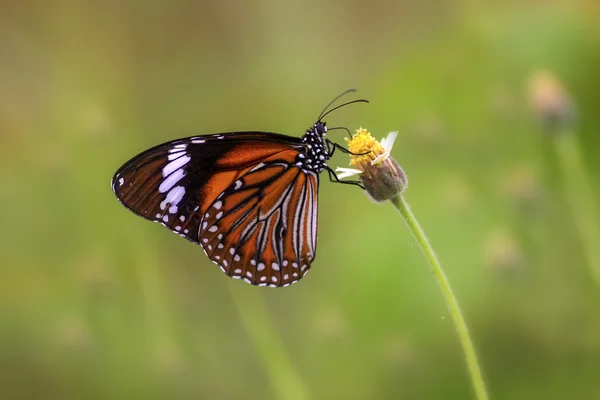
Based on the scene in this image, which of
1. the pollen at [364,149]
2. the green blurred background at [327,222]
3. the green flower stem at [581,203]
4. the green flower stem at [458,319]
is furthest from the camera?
the green blurred background at [327,222]

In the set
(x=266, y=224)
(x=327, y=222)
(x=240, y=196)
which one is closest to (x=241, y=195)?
(x=240, y=196)

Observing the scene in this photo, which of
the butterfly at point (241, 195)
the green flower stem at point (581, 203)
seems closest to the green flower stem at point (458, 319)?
the butterfly at point (241, 195)

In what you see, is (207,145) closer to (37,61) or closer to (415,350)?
(415,350)

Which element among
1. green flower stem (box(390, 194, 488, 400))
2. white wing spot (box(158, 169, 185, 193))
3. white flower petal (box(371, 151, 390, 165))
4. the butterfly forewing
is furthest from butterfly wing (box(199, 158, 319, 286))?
green flower stem (box(390, 194, 488, 400))

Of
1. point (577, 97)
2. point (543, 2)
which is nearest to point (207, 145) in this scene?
point (577, 97)

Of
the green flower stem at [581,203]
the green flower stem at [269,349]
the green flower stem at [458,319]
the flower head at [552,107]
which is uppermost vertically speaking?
the flower head at [552,107]

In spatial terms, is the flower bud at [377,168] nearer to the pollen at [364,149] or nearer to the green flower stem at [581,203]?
the pollen at [364,149]

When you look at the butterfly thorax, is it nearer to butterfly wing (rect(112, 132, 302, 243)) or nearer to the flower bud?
butterfly wing (rect(112, 132, 302, 243))
